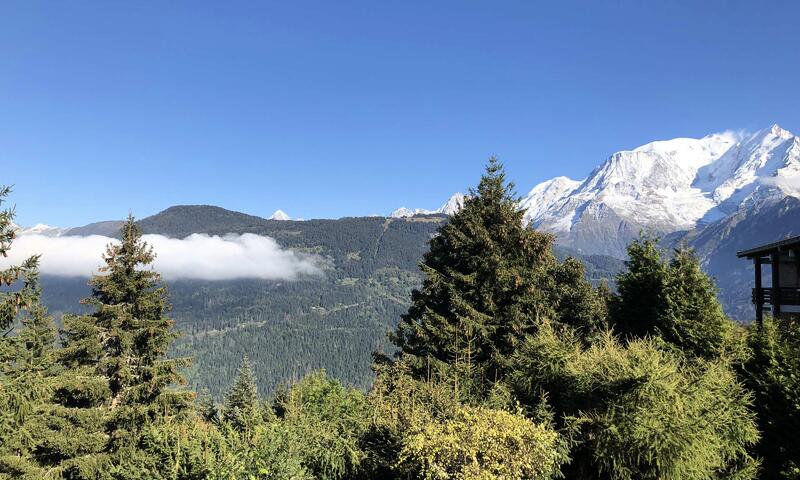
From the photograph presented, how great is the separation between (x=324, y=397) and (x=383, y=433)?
34.8 m

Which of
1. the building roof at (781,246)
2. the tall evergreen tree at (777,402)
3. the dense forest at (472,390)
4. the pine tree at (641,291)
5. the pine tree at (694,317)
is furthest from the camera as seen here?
the building roof at (781,246)

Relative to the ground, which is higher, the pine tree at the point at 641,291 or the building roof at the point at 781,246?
the building roof at the point at 781,246

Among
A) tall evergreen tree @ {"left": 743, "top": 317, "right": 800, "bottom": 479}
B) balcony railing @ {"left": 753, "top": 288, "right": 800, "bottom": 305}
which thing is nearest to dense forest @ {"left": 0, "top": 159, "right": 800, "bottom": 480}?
tall evergreen tree @ {"left": 743, "top": 317, "right": 800, "bottom": 479}

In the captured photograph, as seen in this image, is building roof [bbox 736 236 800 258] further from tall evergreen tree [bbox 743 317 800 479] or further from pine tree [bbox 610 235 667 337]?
tall evergreen tree [bbox 743 317 800 479]

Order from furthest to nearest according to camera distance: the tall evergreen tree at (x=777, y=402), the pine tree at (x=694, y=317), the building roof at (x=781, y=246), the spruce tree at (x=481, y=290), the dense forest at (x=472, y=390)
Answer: the building roof at (x=781, y=246), the spruce tree at (x=481, y=290), the pine tree at (x=694, y=317), the tall evergreen tree at (x=777, y=402), the dense forest at (x=472, y=390)

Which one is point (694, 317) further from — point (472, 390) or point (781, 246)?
point (781, 246)

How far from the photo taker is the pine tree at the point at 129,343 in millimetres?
20078

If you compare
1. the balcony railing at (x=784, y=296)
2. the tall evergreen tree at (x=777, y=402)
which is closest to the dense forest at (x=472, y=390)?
the tall evergreen tree at (x=777, y=402)

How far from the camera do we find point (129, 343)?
20.1 meters

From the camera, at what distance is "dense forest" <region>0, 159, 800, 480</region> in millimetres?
11297

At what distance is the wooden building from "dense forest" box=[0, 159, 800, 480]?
747 cm

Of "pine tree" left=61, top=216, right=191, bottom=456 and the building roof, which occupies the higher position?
the building roof

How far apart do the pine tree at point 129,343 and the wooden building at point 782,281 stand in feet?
98.8

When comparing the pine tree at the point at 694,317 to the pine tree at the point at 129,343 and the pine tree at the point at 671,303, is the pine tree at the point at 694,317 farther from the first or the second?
the pine tree at the point at 129,343
